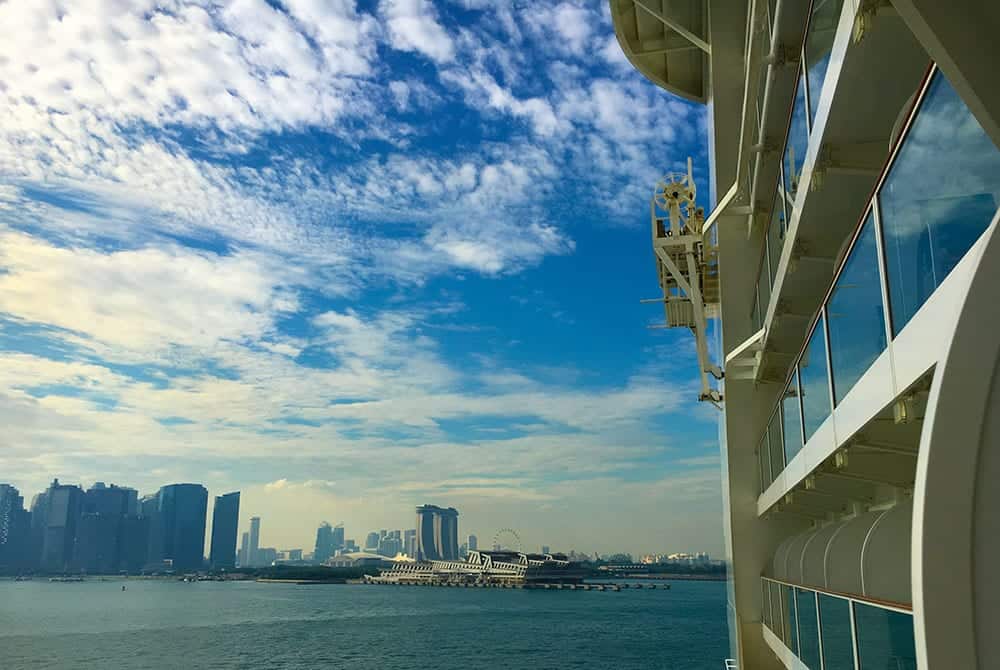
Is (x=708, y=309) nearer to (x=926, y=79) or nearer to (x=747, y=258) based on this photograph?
(x=747, y=258)

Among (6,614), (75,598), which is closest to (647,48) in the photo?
(6,614)

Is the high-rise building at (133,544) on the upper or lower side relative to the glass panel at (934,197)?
lower

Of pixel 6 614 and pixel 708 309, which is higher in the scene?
pixel 708 309

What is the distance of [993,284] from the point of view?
222 cm

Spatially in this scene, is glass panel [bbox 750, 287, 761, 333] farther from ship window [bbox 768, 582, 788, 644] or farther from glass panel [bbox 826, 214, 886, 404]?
glass panel [bbox 826, 214, 886, 404]

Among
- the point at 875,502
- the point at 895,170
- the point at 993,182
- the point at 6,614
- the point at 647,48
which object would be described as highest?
the point at 647,48

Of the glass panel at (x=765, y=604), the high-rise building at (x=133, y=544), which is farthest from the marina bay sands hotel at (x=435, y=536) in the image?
the glass panel at (x=765, y=604)

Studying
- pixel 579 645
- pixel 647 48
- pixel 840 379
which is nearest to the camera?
pixel 840 379

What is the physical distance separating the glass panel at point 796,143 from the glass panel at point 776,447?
7.40ft

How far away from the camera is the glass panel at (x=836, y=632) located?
4.11 metres

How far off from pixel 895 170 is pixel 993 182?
2.35 ft

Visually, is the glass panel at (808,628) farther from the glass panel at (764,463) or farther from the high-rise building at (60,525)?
the high-rise building at (60,525)

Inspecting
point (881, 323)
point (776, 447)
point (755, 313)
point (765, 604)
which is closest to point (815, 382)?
point (881, 323)

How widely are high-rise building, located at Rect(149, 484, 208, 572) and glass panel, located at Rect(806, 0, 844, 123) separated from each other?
184044mm
